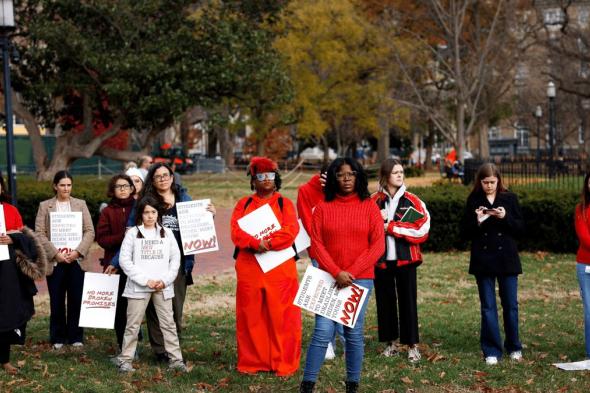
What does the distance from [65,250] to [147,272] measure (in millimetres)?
1300

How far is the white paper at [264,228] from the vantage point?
7.04m

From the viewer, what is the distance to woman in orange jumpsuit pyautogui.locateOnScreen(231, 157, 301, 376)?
708cm

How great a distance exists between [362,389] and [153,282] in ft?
6.57

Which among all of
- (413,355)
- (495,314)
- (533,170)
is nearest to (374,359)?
(413,355)

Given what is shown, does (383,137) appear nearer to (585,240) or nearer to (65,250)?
(65,250)

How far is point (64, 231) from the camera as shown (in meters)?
8.20

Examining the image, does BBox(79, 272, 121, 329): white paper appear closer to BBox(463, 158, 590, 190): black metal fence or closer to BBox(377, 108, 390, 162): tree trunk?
BBox(463, 158, 590, 190): black metal fence

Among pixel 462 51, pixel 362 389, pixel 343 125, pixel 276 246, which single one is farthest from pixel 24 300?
pixel 343 125

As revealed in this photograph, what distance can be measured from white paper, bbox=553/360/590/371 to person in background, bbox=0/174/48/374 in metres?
4.61

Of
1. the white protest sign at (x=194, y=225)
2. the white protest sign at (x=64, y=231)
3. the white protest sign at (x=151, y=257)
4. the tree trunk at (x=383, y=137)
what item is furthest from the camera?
the tree trunk at (x=383, y=137)

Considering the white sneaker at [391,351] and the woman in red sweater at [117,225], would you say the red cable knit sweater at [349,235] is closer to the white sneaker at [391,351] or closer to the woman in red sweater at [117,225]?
the white sneaker at [391,351]

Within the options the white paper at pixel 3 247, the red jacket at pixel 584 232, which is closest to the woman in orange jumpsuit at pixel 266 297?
the white paper at pixel 3 247

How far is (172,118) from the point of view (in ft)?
87.8

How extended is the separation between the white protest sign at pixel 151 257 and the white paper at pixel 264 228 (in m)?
0.76
